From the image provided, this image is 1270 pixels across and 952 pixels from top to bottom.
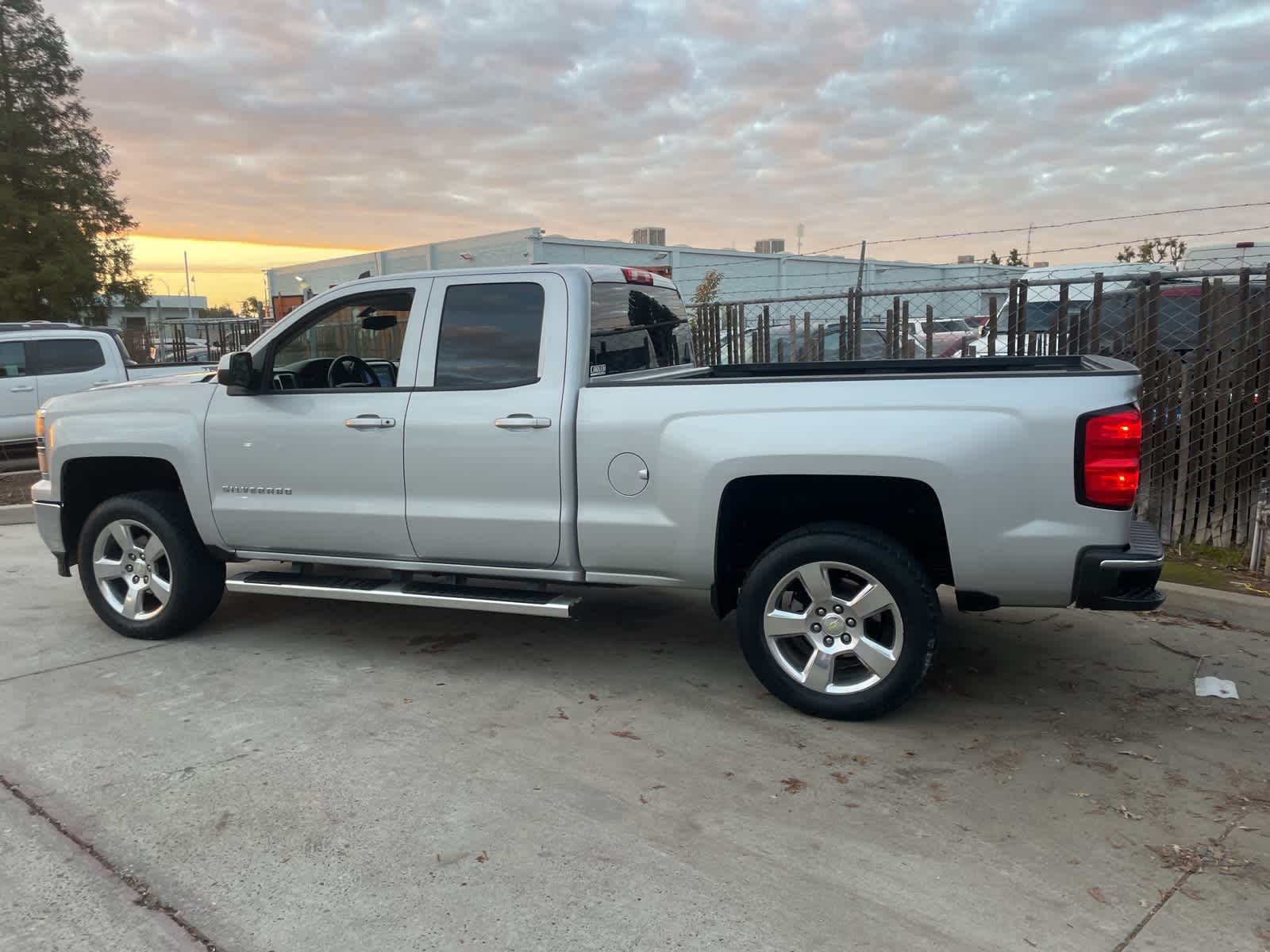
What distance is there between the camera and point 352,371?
17.3 ft

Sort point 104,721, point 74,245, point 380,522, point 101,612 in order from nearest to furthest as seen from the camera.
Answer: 1. point 104,721
2. point 380,522
3. point 101,612
4. point 74,245

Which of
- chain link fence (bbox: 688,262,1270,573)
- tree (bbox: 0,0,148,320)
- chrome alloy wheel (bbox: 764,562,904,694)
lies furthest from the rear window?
tree (bbox: 0,0,148,320)

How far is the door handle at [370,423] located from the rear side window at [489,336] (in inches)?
12.1

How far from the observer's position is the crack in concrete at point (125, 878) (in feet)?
9.29

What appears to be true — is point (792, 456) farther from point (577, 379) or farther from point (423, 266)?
point (423, 266)

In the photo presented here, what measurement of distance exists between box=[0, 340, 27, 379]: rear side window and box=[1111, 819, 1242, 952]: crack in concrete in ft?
45.2

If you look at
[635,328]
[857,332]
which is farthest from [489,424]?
[857,332]

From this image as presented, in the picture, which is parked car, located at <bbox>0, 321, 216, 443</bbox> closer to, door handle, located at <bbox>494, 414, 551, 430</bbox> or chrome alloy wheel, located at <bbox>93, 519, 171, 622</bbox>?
chrome alloy wheel, located at <bbox>93, 519, 171, 622</bbox>

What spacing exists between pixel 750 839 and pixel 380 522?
253cm

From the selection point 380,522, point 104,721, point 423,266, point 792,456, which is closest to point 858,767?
point 792,456

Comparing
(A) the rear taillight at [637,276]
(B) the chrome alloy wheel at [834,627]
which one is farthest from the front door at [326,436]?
(B) the chrome alloy wheel at [834,627]

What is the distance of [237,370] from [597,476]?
6.69 ft

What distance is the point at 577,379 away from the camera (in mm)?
4531

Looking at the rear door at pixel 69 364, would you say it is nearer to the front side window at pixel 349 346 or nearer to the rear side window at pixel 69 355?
the rear side window at pixel 69 355
